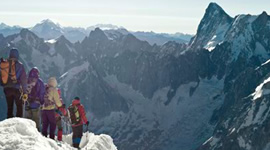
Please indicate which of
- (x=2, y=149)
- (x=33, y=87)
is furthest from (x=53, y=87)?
(x=2, y=149)

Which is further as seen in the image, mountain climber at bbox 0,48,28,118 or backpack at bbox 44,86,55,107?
backpack at bbox 44,86,55,107

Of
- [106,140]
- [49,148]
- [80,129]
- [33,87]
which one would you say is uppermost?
[33,87]

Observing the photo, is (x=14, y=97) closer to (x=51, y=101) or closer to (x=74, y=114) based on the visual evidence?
(x=51, y=101)

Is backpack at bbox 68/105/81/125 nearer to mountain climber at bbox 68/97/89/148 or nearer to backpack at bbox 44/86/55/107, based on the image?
mountain climber at bbox 68/97/89/148

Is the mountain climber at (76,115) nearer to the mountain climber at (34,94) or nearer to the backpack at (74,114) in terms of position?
the backpack at (74,114)

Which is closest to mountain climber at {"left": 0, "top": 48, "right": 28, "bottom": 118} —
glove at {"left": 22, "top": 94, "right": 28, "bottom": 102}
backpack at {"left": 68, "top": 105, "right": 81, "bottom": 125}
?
glove at {"left": 22, "top": 94, "right": 28, "bottom": 102}

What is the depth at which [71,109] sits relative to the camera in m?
27.3

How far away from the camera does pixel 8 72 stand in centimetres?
2458

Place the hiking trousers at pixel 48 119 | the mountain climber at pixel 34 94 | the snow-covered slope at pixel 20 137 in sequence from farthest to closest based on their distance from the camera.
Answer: the hiking trousers at pixel 48 119 < the mountain climber at pixel 34 94 < the snow-covered slope at pixel 20 137

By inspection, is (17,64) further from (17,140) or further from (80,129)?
(17,140)

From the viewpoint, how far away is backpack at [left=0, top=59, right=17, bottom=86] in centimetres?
2444

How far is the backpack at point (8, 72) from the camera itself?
24.4 metres

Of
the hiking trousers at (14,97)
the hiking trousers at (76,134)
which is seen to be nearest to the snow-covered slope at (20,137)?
the hiking trousers at (14,97)

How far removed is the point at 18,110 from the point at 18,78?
7.47ft
